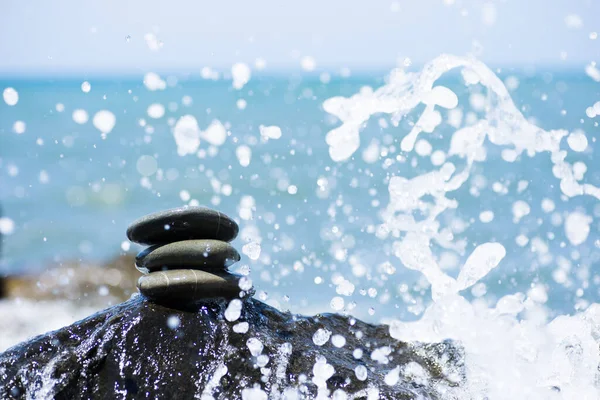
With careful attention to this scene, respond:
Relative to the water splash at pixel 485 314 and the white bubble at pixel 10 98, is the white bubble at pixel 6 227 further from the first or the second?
the white bubble at pixel 10 98

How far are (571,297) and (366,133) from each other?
1612cm

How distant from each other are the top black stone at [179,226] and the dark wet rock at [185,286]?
238 mm

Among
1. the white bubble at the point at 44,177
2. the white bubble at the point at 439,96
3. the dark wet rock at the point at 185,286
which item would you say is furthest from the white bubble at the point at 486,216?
the white bubble at the point at 44,177

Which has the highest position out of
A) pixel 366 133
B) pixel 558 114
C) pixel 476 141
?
pixel 558 114

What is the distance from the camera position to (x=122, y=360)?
11.2ft

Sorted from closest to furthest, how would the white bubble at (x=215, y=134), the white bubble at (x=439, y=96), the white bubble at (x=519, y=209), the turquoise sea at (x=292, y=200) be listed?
the white bubble at (x=439, y=96) < the turquoise sea at (x=292, y=200) < the white bubble at (x=519, y=209) < the white bubble at (x=215, y=134)

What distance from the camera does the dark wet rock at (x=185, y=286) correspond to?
11.8ft

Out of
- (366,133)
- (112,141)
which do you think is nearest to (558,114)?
(366,133)

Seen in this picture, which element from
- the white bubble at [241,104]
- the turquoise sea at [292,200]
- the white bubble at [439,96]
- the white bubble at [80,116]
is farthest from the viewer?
the white bubble at [241,104]

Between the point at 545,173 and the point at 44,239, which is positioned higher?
the point at 545,173

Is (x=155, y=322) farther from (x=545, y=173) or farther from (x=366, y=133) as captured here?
(x=366, y=133)

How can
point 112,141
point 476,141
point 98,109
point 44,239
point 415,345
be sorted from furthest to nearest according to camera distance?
point 98,109 < point 112,141 < point 44,239 < point 476,141 < point 415,345

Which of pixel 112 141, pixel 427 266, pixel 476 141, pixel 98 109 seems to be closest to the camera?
pixel 427 266

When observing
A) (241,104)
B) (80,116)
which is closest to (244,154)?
(80,116)
